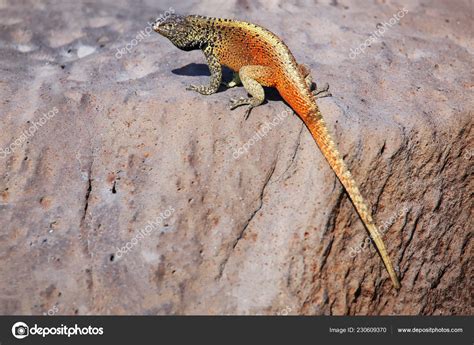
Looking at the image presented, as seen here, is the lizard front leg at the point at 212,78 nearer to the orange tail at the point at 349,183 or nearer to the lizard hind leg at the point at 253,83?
the lizard hind leg at the point at 253,83

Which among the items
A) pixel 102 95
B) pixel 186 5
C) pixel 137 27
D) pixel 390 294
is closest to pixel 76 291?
pixel 102 95

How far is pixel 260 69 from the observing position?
21.2 ft

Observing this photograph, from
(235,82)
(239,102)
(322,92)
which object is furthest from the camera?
(235,82)

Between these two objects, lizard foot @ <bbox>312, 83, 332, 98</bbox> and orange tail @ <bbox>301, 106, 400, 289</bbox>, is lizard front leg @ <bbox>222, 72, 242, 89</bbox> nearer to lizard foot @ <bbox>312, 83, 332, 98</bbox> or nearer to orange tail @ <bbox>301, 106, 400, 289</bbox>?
lizard foot @ <bbox>312, 83, 332, 98</bbox>

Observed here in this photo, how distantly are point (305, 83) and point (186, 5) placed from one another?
3.87m

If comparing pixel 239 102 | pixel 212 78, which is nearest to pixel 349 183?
pixel 239 102

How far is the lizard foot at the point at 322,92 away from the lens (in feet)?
21.2

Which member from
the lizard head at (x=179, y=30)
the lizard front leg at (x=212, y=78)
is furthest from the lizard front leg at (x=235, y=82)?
the lizard head at (x=179, y=30)

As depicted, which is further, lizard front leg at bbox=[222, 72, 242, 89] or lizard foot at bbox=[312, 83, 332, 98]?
lizard front leg at bbox=[222, 72, 242, 89]

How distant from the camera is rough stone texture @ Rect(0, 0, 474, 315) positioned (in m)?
5.20

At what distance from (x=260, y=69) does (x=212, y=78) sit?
2.14 feet

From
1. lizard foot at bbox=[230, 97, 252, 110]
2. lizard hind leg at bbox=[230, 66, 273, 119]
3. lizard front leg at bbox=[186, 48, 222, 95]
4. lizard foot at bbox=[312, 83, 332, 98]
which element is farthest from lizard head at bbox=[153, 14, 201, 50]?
lizard foot at bbox=[312, 83, 332, 98]

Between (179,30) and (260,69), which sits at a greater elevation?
(179,30)

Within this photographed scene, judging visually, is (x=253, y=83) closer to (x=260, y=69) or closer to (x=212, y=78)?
(x=260, y=69)
